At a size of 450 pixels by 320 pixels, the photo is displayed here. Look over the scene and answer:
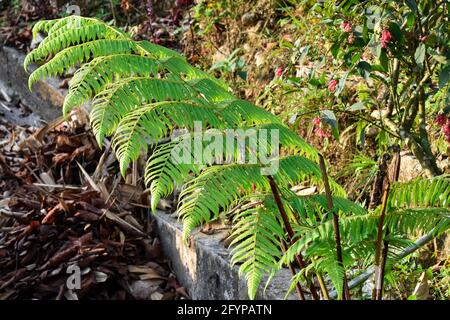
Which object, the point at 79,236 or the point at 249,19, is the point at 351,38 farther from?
the point at 249,19

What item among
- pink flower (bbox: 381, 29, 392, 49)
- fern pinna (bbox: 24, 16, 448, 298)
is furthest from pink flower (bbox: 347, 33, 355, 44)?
fern pinna (bbox: 24, 16, 448, 298)

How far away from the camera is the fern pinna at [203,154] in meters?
1.64

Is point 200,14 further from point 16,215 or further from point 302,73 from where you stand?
point 16,215

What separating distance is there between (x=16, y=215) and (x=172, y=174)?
2.18 metres

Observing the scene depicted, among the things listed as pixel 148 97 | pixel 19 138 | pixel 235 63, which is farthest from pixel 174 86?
pixel 19 138

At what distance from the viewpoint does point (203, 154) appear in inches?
71.9

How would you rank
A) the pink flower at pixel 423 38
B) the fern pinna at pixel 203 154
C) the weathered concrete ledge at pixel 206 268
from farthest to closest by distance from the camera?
the weathered concrete ledge at pixel 206 268, the pink flower at pixel 423 38, the fern pinna at pixel 203 154

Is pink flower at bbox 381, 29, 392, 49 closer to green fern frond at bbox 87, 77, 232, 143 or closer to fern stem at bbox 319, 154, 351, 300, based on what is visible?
green fern frond at bbox 87, 77, 232, 143

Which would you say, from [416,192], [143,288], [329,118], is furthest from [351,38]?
[143,288]

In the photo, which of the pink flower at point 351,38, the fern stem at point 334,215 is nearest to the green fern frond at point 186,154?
the fern stem at point 334,215

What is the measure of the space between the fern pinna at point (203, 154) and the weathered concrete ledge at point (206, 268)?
0.82m

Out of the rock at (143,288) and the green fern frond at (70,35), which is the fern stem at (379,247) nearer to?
the green fern frond at (70,35)

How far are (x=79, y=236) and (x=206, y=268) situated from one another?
0.82 meters
